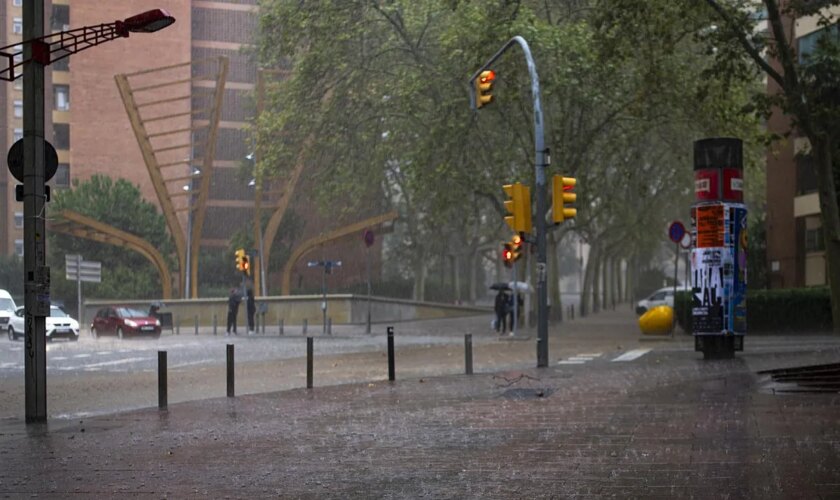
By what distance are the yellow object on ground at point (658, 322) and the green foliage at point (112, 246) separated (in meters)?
35.3

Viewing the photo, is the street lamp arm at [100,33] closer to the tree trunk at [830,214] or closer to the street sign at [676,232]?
the tree trunk at [830,214]

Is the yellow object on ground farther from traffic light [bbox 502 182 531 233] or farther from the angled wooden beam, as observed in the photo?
the angled wooden beam

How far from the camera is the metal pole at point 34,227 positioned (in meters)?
14.2


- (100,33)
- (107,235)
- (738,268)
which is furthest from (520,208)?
(107,235)

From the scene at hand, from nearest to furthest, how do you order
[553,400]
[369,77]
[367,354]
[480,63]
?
[553,400]
[367,354]
[480,63]
[369,77]

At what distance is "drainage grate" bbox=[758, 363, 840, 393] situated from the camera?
1667cm

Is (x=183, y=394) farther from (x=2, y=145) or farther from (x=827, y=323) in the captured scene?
(x=827, y=323)

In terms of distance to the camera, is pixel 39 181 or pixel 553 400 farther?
pixel 553 400

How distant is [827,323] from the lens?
35375mm

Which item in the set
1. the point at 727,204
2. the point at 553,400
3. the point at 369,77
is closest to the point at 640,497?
the point at 553,400

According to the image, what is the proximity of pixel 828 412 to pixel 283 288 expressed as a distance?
163 feet

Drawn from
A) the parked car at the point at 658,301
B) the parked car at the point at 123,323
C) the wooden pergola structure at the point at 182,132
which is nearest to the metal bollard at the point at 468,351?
the parked car at the point at 123,323

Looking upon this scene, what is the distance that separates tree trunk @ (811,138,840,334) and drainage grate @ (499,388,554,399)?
14.1 metres

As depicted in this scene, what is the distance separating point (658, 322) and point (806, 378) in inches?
773
